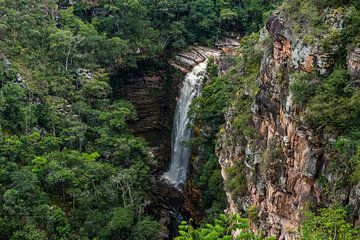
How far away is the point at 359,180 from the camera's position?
11844 millimetres

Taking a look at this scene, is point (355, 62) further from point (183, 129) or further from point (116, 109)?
point (183, 129)

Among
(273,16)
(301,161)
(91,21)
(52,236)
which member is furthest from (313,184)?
(91,21)

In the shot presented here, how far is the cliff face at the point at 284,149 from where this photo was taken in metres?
13.7

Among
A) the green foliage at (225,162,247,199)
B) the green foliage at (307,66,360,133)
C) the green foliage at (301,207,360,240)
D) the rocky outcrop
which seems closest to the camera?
the green foliage at (301,207,360,240)

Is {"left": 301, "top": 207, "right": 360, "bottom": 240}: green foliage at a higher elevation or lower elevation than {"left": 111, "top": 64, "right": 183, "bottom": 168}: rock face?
lower

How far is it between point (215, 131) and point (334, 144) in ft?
50.0

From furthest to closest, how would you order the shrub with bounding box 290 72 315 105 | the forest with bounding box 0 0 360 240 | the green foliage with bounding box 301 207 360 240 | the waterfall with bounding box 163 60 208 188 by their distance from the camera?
the waterfall with bounding box 163 60 208 188 → the shrub with bounding box 290 72 315 105 → the forest with bounding box 0 0 360 240 → the green foliage with bounding box 301 207 360 240

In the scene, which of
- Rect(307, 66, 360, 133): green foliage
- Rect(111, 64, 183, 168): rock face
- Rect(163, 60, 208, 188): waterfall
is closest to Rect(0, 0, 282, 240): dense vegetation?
Rect(111, 64, 183, 168): rock face

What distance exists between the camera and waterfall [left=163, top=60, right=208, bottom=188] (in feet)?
108

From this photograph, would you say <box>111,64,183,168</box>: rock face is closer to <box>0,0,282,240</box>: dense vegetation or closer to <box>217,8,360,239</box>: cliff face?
<box>0,0,282,240</box>: dense vegetation

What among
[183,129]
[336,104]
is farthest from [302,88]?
[183,129]

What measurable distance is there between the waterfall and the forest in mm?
1523

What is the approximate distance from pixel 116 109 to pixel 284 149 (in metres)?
18.1

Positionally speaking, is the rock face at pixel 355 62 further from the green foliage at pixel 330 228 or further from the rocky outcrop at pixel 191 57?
the rocky outcrop at pixel 191 57
